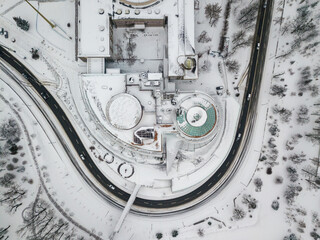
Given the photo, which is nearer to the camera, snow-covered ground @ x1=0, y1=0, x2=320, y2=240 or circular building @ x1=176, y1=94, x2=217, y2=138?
circular building @ x1=176, y1=94, x2=217, y2=138

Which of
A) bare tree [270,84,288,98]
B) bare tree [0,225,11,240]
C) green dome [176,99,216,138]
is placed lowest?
bare tree [0,225,11,240]

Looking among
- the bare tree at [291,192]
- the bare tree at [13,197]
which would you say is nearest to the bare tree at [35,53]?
the bare tree at [13,197]

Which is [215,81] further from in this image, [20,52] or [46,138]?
[20,52]

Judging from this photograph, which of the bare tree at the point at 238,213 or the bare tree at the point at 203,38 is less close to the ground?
the bare tree at the point at 203,38

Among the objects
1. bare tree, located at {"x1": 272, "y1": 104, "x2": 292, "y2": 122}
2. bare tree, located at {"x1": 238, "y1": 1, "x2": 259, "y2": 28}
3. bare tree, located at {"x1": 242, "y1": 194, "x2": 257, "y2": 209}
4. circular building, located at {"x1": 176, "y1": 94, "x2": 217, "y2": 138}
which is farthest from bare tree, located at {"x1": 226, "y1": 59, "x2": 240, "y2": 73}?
bare tree, located at {"x1": 242, "y1": 194, "x2": 257, "y2": 209}

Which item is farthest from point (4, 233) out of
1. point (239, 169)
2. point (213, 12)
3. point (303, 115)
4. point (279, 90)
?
point (303, 115)

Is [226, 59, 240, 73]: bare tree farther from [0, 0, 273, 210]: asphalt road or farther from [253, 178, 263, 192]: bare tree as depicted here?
[253, 178, 263, 192]: bare tree

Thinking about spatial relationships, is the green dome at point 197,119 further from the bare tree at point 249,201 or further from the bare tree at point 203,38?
the bare tree at point 249,201
